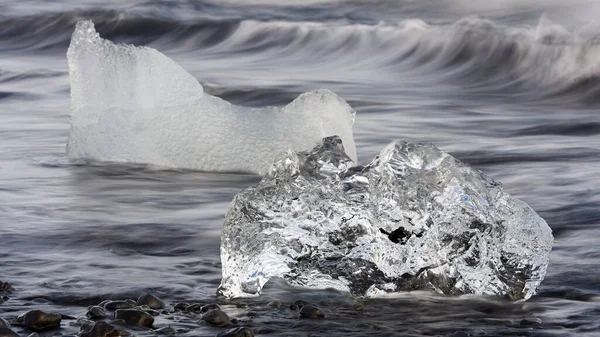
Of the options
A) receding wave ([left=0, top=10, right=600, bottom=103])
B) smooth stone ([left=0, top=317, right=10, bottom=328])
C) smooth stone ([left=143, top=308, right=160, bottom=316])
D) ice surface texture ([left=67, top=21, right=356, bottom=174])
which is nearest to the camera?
smooth stone ([left=0, top=317, right=10, bottom=328])

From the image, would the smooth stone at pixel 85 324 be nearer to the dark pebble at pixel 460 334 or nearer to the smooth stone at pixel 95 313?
the smooth stone at pixel 95 313

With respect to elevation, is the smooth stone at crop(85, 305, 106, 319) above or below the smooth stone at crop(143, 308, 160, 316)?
above

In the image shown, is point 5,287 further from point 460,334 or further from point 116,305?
point 460,334

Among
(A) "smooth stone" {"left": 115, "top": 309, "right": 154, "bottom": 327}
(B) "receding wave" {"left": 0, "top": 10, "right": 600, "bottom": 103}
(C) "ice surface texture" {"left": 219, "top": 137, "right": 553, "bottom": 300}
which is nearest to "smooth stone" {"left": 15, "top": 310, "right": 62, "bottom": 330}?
(A) "smooth stone" {"left": 115, "top": 309, "right": 154, "bottom": 327}

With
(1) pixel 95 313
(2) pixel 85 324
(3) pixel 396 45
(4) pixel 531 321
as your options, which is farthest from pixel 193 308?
(3) pixel 396 45

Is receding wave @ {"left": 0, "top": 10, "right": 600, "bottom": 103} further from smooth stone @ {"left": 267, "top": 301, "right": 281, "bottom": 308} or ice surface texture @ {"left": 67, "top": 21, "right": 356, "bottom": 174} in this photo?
smooth stone @ {"left": 267, "top": 301, "right": 281, "bottom": 308}

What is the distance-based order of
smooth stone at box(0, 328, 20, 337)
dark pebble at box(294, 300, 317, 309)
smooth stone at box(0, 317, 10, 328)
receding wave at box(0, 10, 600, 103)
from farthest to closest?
receding wave at box(0, 10, 600, 103) → dark pebble at box(294, 300, 317, 309) → smooth stone at box(0, 317, 10, 328) → smooth stone at box(0, 328, 20, 337)

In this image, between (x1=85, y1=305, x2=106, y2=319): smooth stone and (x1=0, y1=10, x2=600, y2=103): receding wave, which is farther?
(x1=0, y1=10, x2=600, y2=103): receding wave
